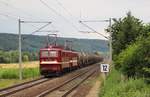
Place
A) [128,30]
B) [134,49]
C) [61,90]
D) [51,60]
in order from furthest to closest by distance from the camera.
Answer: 1. [51,60]
2. [128,30]
3. [61,90]
4. [134,49]

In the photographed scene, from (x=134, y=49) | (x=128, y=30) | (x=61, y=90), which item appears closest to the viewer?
(x=134, y=49)

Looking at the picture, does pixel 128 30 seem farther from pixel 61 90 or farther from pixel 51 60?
pixel 51 60

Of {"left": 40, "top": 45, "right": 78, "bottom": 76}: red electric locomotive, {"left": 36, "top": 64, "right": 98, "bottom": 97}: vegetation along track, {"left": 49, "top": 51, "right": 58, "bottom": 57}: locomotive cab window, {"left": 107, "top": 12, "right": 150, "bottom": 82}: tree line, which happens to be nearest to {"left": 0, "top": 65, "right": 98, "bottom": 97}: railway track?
{"left": 36, "top": 64, "right": 98, "bottom": 97}: vegetation along track

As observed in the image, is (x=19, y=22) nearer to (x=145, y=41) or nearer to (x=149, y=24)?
(x=149, y=24)

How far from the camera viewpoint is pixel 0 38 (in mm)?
188000

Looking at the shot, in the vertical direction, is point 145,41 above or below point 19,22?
below

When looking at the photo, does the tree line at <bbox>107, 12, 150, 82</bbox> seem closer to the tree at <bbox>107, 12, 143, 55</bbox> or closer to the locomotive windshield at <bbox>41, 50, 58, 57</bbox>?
the tree at <bbox>107, 12, 143, 55</bbox>

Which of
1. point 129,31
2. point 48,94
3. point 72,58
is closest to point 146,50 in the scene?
point 48,94

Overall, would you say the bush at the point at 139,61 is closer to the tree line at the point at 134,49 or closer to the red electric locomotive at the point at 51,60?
the tree line at the point at 134,49

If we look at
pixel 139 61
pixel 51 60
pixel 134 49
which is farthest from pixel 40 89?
pixel 51 60

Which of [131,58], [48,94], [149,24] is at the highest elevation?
[149,24]

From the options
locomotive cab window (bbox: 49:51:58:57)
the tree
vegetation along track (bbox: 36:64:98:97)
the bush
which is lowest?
vegetation along track (bbox: 36:64:98:97)

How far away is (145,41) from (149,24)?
13.0ft

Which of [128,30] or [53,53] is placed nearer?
[128,30]
